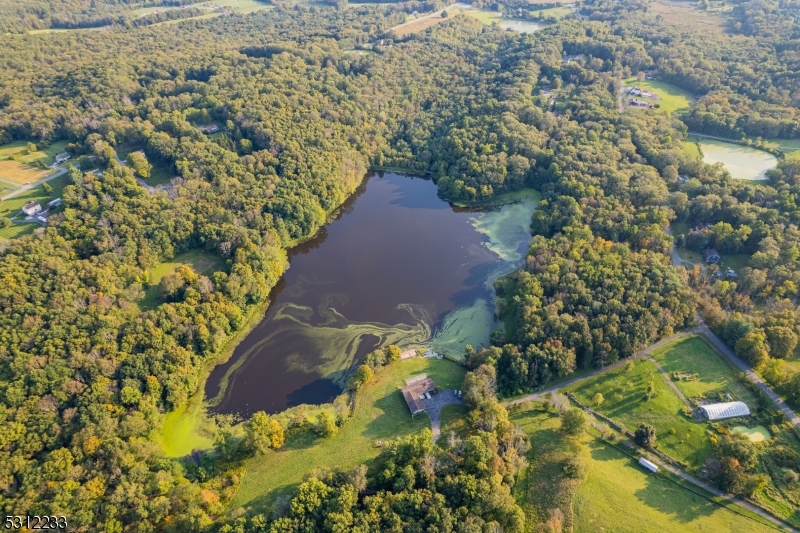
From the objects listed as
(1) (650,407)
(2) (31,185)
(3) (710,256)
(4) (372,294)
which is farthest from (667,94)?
(2) (31,185)

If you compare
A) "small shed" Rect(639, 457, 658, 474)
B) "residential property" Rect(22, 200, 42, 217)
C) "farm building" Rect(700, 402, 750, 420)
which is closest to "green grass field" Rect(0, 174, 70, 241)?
"residential property" Rect(22, 200, 42, 217)

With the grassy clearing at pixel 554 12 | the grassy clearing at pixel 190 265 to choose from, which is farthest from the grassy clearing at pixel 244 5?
the grassy clearing at pixel 190 265

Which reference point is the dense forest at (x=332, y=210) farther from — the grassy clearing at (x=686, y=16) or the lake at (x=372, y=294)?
the grassy clearing at (x=686, y=16)

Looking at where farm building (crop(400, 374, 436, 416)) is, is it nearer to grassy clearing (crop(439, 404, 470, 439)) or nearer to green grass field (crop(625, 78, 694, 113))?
grassy clearing (crop(439, 404, 470, 439))

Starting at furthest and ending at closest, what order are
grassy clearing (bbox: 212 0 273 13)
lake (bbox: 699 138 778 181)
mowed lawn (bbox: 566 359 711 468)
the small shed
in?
grassy clearing (bbox: 212 0 273 13) → lake (bbox: 699 138 778 181) → mowed lawn (bbox: 566 359 711 468) → the small shed

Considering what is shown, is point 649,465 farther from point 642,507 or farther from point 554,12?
point 554,12
